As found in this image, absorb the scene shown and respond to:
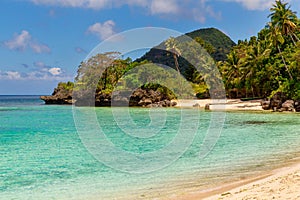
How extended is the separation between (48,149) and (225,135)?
10394 mm

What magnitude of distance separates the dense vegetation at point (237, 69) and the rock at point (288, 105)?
0.95 meters

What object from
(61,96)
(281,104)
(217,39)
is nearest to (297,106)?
(281,104)

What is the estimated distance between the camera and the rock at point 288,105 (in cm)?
3584

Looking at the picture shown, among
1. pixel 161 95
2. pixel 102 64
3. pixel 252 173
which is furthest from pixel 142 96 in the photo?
pixel 252 173

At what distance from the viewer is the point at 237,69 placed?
5694cm

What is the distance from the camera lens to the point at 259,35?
191 feet

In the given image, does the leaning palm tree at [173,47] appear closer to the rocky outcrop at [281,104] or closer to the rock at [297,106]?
the rocky outcrop at [281,104]

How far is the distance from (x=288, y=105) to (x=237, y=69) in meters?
21.7

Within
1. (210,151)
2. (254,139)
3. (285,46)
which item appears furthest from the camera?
(285,46)

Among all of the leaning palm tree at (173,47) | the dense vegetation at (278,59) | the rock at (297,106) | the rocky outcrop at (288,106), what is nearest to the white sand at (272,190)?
the rocky outcrop at (288,106)

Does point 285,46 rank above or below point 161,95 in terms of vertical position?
above

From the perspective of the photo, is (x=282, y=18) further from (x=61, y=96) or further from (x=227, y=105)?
(x=61, y=96)

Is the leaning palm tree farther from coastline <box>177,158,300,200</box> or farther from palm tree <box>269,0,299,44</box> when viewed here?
coastline <box>177,158,300,200</box>

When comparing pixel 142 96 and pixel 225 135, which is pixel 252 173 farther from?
pixel 142 96
